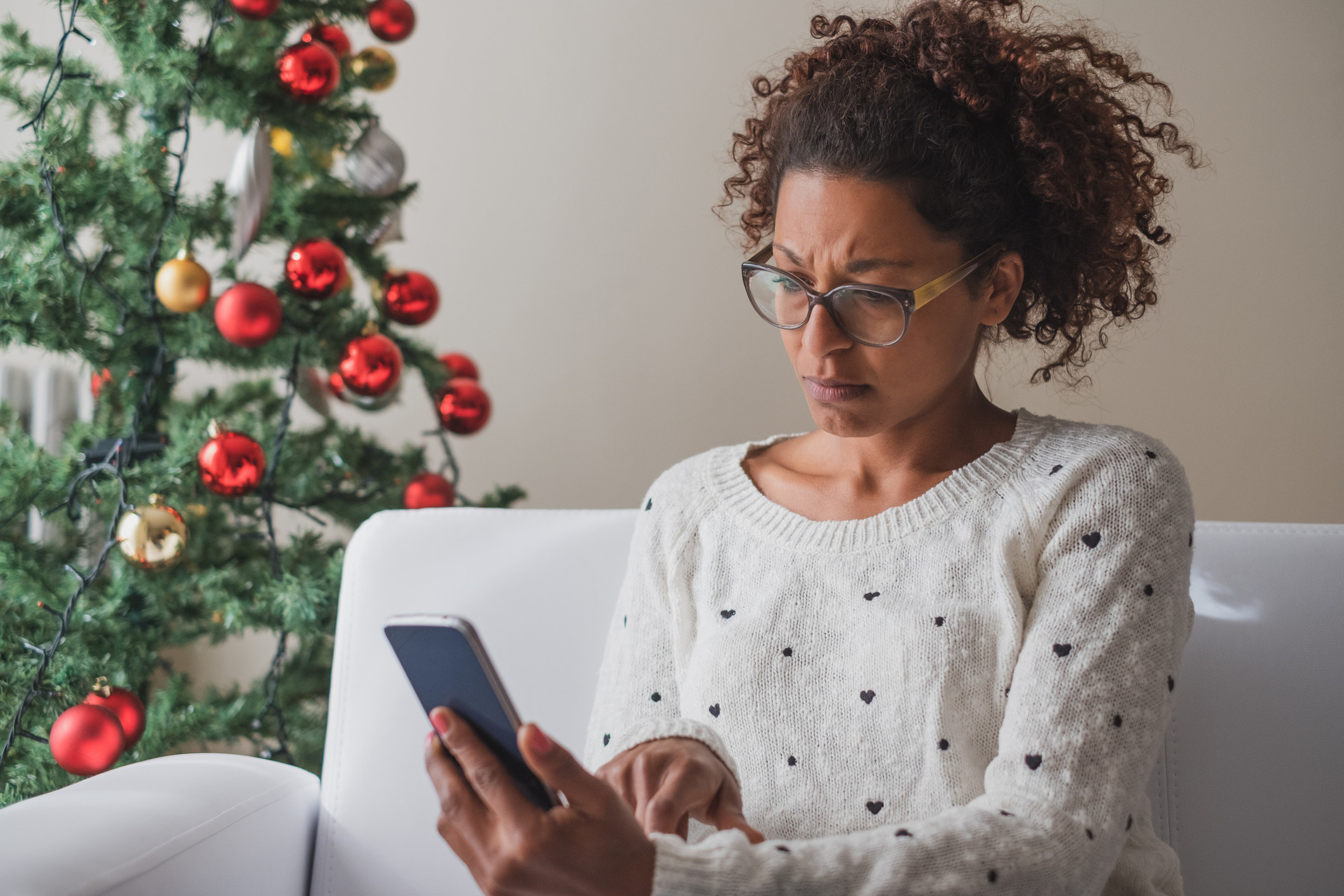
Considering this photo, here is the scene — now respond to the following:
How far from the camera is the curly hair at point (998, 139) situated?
2.83ft

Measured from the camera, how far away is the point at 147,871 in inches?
33.4

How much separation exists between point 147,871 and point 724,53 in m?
1.92

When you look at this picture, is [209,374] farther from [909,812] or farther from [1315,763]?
[1315,763]

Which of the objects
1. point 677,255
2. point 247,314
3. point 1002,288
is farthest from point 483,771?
point 677,255

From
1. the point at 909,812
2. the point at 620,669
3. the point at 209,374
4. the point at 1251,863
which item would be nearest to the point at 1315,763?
the point at 1251,863

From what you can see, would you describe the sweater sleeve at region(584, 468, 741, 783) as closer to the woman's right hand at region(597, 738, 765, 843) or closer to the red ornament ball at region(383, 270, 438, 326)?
the woman's right hand at region(597, 738, 765, 843)

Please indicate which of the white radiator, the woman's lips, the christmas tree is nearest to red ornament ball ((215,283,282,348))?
the christmas tree

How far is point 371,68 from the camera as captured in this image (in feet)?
5.52

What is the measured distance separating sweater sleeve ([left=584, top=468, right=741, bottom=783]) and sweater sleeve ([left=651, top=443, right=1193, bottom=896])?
290mm

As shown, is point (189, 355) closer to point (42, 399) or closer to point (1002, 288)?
point (42, 399)

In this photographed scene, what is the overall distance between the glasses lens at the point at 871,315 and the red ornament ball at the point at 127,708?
43.4 inches

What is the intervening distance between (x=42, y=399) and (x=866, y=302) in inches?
70.5

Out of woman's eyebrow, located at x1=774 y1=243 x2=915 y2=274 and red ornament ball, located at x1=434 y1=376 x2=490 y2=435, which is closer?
woman's eyebrow, located at x1=774 y1=243 x2=915 y2=274

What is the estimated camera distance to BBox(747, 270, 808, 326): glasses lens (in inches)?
34.5
